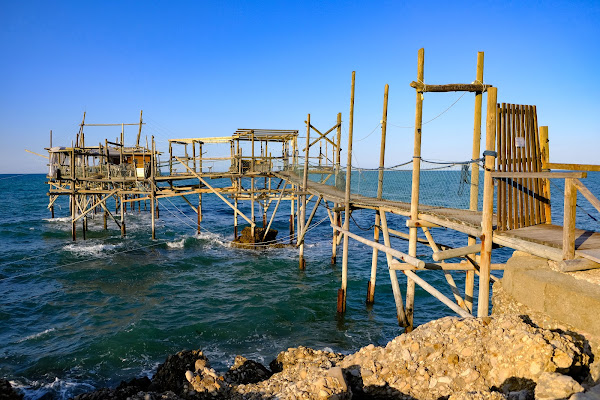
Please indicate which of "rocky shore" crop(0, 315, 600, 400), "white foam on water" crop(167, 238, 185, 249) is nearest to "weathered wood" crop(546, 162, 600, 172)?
"rocky shore" crop(0, 315, 600, 400)

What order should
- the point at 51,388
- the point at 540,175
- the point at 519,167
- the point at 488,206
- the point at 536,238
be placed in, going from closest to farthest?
the point at 540,175
the point at 536,238
the point at 488,206
the point at 519,167
the point at 51,388

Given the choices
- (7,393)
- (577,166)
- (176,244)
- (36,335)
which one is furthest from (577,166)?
(176,244)

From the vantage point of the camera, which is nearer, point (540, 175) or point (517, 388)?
point (517, 388)

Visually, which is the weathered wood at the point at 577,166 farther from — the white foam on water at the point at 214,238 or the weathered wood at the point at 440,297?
the white foam on water at the point at 214,238

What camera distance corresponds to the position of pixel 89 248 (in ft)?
69.2

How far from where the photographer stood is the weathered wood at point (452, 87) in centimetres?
735

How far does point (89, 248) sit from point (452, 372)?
21.2 m

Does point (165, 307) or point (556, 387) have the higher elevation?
point (556, 387)

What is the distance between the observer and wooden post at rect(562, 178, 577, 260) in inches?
188

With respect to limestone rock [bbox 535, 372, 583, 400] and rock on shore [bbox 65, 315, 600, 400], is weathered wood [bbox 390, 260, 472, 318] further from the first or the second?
limestone rock [bbox 535, 372, 583, 400]

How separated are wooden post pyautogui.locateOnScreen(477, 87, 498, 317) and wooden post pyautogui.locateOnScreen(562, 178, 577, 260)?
1.09 m

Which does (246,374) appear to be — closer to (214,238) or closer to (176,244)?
(176,244)

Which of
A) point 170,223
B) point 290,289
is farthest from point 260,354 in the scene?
point 170,223

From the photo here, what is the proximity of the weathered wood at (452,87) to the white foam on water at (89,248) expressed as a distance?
1838 cm
